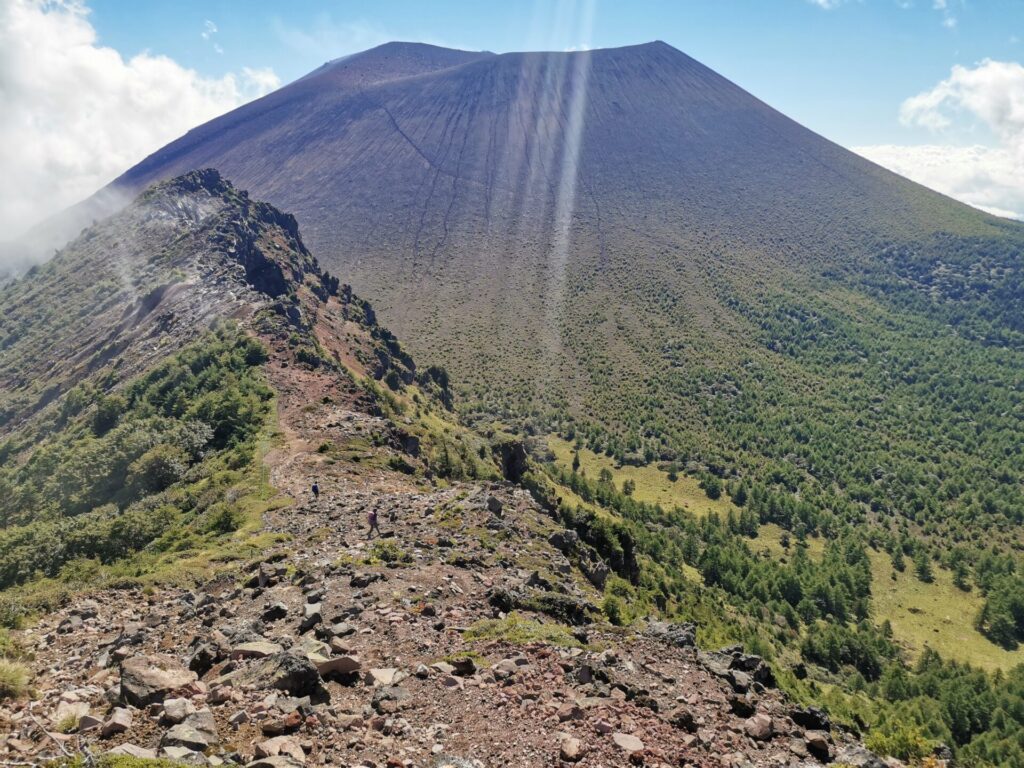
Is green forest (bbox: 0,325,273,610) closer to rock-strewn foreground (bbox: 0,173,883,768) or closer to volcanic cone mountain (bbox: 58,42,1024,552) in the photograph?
rock-strewn foreground (bbox: 0,173,883,768)

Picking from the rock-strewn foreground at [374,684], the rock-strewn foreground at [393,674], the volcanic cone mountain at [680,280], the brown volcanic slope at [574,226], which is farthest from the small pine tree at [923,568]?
→ the rock-strewn foreground at [374,684]

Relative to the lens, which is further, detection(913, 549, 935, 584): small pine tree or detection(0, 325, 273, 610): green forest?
detection(913, 549, 935, 584): small pine tree

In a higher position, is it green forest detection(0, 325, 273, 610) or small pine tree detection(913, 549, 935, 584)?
green forest detection(0, 325, 273, 610)

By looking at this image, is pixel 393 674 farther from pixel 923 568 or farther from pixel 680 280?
pixel 680 280

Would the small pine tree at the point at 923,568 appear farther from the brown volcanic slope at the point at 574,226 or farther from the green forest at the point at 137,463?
the green forest at the point at 137,463

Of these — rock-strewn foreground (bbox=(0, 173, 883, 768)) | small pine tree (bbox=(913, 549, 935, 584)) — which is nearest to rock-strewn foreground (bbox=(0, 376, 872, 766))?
rock-strewn foreground (bbox=(0, 173, 883, 768))

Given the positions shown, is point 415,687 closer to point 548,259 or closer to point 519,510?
point 519,510

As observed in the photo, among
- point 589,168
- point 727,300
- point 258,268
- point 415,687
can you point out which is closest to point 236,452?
point 415,687
